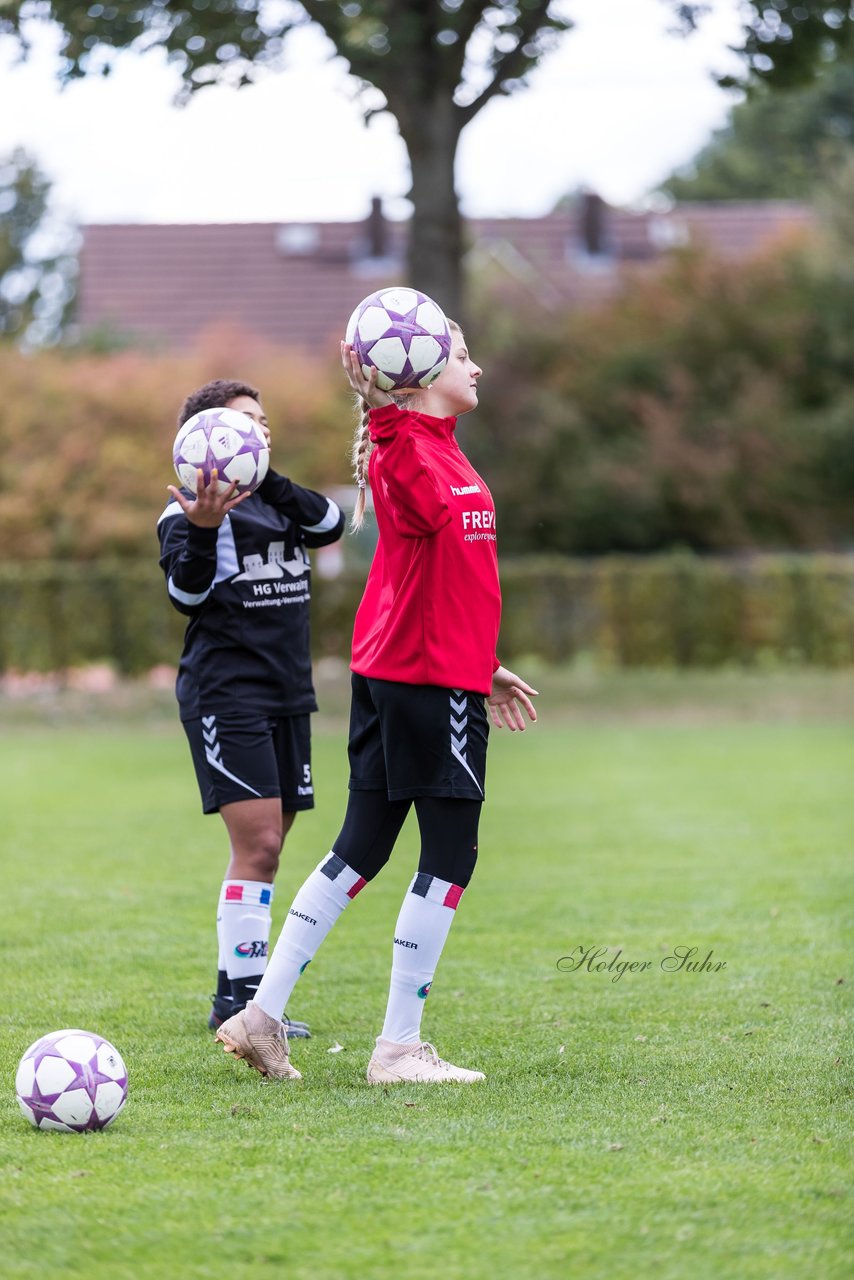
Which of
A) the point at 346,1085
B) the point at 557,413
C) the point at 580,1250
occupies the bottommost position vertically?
the point at 557,413

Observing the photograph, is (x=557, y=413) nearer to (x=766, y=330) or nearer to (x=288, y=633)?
(x=766, y=330)

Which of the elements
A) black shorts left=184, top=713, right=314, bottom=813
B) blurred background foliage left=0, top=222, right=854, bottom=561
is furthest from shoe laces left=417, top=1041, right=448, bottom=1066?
blurred background foliage left=0, top=222, right=854, bottom=561

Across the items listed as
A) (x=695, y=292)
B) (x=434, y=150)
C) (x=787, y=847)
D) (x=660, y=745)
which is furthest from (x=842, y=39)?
(x=787, y=847)

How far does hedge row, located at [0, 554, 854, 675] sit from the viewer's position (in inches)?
830

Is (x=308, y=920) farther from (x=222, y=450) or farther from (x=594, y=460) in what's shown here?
(x=594, y=460)

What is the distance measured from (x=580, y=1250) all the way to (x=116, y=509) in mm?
22502

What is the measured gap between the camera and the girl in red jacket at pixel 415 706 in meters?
4.61

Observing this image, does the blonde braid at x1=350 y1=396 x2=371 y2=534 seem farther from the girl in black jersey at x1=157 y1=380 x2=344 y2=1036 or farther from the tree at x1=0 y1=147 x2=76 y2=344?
the tree at x1=0 y1=147 x2=76 y2=344

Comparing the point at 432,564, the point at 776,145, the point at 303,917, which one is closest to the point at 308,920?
the point at 303,917

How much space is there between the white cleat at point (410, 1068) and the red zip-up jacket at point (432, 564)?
3.50 ft

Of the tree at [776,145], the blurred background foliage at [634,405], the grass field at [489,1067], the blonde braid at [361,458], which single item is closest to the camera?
the grass field at [489,1067]

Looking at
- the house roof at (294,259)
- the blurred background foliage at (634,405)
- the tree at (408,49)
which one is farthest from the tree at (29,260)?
the tree at (408,49)

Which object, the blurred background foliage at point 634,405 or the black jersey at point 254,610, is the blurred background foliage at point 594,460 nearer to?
the blurred background foliage at point 634,405

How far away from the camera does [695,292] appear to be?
29.9 meters
